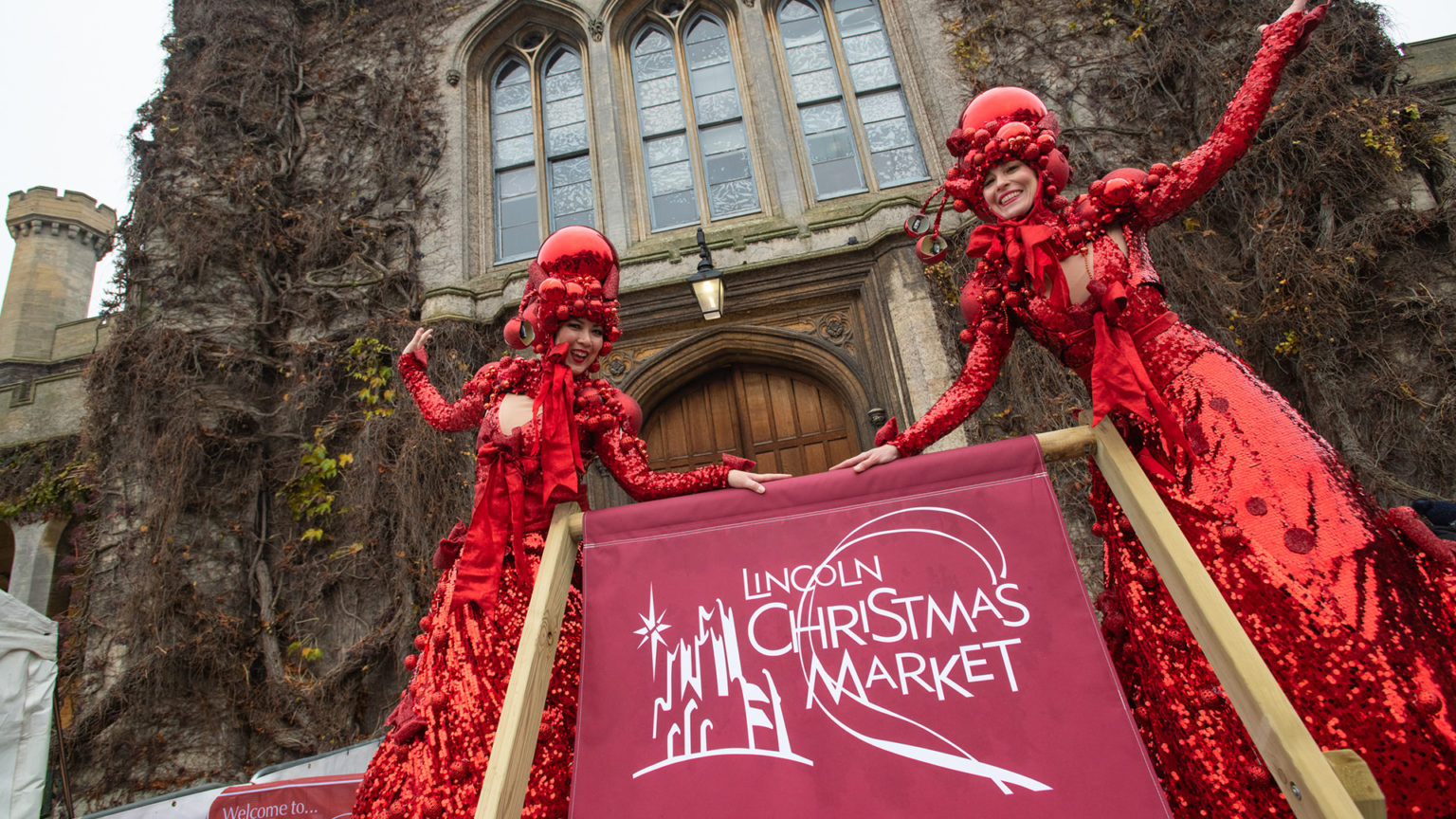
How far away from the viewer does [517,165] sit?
6.91m

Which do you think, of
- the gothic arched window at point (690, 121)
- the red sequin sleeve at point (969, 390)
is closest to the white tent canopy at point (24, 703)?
the red sequin sleeve at point (969, 390)

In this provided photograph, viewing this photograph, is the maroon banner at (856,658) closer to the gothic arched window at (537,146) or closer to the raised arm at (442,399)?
the raised arm at (442,399)

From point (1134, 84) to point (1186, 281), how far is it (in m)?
1.87

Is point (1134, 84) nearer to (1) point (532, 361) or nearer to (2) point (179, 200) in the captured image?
(1) point (532, 361)

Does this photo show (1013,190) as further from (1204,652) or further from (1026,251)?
(1204,652)

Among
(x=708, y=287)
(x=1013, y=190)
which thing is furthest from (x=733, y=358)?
(x=1013, y=190)

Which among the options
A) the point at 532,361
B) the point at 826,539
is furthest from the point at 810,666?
the point at 532,361

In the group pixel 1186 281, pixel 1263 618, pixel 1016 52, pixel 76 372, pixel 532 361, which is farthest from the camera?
pixel 76 372

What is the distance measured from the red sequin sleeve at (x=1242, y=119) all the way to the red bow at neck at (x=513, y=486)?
77.6 inches

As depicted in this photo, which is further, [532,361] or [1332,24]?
[1332,24]

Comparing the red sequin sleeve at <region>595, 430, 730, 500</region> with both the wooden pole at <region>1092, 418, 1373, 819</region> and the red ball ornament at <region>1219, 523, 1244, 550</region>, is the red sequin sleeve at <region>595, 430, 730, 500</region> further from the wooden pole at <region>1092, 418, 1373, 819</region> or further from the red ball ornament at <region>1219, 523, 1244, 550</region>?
the red ball ornament at <region>1219, 523, 1244, 550</region>

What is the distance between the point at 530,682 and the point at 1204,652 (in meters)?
1.50

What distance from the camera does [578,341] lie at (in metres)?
2.58

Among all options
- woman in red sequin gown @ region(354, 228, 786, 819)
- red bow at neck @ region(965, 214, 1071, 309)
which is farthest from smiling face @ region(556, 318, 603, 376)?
red bow at neck @ region(965, 214, 1071, 309)
